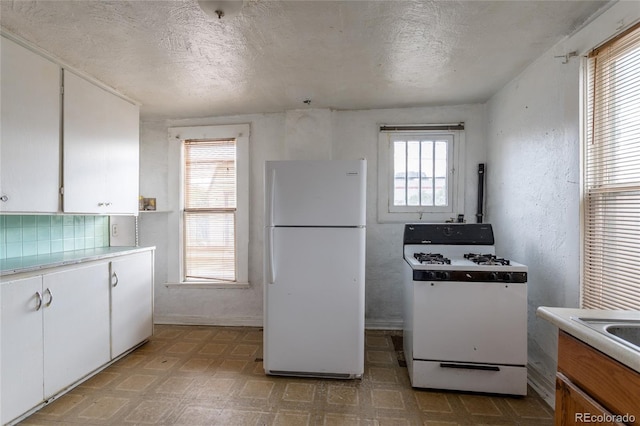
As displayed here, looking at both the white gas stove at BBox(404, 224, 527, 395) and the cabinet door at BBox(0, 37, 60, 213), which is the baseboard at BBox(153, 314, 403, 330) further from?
the cabinet door at BBox(0, 37, 60, 213)

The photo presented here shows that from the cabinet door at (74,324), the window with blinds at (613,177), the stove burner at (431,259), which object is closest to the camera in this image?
the window with blinds at (613,177)

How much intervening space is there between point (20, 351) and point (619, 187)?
11.0 feet

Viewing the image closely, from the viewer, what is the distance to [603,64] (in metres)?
1.51

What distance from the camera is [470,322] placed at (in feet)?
6.15

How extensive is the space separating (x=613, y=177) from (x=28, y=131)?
3396 millimetres

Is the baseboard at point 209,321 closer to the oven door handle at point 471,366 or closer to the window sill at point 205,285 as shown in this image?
the window sill at point 205,285

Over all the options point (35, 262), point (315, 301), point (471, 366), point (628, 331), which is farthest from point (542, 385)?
point (35, 262)

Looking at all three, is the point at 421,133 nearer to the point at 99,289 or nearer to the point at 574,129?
the point at 574,129

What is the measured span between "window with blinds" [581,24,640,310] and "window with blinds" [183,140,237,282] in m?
2.94

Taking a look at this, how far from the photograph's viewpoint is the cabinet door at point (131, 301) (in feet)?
7.43

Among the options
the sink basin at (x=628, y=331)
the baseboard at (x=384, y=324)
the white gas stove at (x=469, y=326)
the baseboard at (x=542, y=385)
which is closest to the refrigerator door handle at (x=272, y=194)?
the white gas stove at (x=469, y=326)

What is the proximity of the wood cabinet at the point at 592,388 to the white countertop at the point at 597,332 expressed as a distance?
0.11ft

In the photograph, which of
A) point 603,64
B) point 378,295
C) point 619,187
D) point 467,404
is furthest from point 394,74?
point 467,404

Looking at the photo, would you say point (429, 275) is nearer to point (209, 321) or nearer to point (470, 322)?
point (470, 322)
